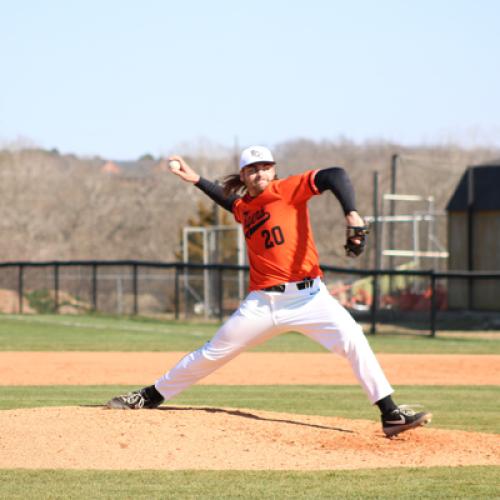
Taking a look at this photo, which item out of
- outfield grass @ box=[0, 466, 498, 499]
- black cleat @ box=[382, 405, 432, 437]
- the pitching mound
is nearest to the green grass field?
outfield grass @ box=[0, 466, 498, 499]

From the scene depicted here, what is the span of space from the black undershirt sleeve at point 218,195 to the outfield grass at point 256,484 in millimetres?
2159

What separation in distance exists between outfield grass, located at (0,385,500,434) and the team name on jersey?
277 centimetres

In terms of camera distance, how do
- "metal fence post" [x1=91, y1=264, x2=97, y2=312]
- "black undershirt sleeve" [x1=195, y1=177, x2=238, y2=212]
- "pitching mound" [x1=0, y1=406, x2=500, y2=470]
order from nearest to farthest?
"pitching mound" [x1=0, y1=406, x2=500, y2=470] → "black undershirt sleeve" [x1=195, y1=177, x2=238, y2=212] → "metal fence post" [x1=91, y1=264, x2=97, y2=312]

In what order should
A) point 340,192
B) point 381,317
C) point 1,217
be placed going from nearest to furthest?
point 340,192 → point 381,317 → point 1,217

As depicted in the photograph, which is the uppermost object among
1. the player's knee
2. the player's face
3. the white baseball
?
the white baseball

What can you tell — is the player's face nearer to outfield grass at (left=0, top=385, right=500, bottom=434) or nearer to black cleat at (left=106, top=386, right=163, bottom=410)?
black cleat at (left=106, top=386, right=163, bottom=410)

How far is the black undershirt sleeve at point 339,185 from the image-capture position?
7.08 m

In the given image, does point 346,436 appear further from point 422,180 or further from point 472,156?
point 472,156

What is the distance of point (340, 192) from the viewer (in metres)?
7.15

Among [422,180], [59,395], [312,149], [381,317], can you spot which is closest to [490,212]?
[381,317]

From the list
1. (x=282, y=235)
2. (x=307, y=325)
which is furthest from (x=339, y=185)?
(x=307, y=325)

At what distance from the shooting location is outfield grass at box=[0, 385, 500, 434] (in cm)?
1009

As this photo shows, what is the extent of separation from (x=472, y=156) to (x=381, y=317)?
79.3m

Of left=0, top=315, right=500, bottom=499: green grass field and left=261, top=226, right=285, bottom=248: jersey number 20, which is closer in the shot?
left=0, top=315, right=500, bottom=499: green grass field
